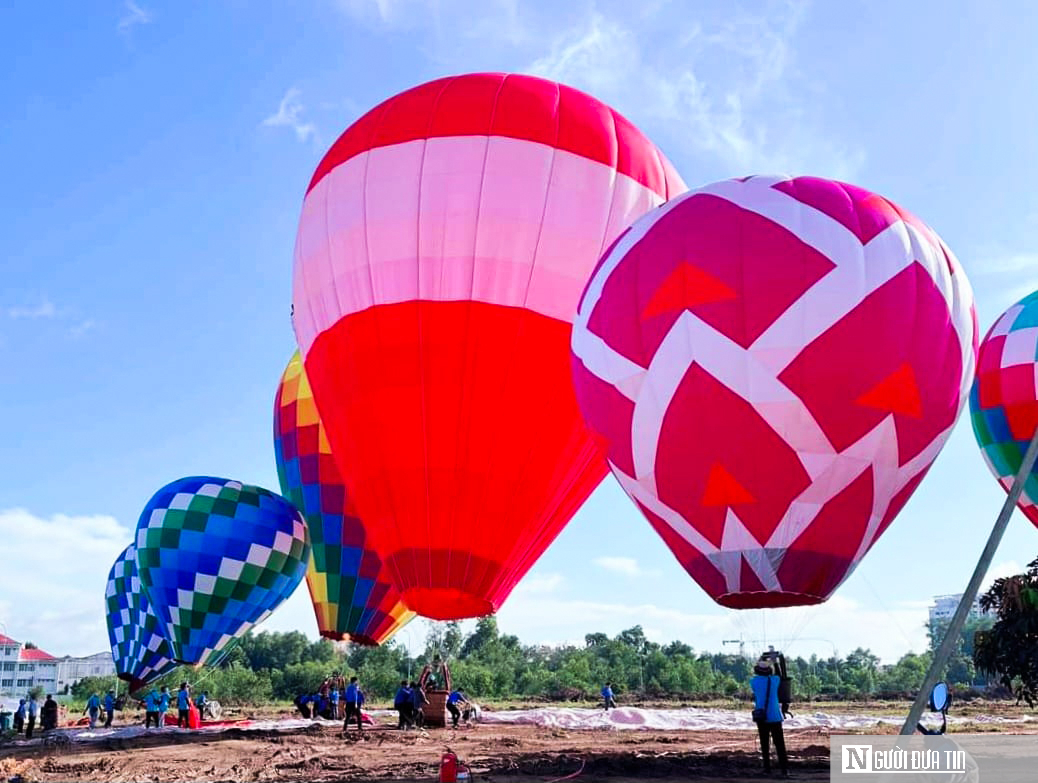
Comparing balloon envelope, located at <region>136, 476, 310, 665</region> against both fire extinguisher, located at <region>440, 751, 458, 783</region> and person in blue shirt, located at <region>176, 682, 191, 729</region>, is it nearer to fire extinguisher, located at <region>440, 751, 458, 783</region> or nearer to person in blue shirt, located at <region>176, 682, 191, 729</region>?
person in blue shirt, located at <region>176, 682, 191, 729</region>

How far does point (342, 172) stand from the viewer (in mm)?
13938

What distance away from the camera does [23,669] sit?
285ft

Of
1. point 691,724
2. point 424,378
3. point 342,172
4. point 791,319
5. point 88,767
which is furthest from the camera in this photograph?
point 691,724

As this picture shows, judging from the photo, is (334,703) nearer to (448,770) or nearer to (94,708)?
(94,708)

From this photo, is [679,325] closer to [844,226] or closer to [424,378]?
[844,226]

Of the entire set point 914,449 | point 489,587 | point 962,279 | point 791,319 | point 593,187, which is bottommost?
point 489,587

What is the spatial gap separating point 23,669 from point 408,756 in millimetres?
89493

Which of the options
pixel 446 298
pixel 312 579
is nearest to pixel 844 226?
pixel 446 298

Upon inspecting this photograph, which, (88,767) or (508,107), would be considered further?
(508,107)

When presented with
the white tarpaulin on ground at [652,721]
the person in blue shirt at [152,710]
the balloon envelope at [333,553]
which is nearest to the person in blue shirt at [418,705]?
the white tarpaulin on ground at [652,721]

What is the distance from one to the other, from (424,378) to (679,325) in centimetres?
418

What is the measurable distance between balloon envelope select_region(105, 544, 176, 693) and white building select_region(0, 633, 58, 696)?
6528cm

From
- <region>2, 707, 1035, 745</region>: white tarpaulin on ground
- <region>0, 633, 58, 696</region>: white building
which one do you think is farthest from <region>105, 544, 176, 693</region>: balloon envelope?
<region>0, 633, 58, 696</region>: white building

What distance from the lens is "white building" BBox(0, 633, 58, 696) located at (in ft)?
277
